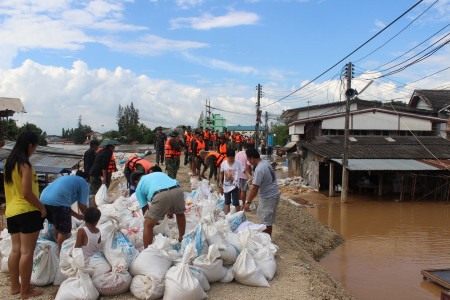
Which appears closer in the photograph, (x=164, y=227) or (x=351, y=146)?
(x=164, y=227)

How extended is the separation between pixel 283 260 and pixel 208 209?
4.11 feet

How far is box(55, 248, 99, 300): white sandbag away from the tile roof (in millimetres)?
13506

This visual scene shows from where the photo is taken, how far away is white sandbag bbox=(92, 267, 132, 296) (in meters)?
3.24

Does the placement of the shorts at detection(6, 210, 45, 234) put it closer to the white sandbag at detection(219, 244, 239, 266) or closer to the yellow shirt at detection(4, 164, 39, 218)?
the yellow shirt at detection(4, 164, 39, 218)

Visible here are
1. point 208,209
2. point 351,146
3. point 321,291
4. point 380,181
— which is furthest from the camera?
point 351,146

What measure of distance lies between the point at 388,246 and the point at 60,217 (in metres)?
7.71

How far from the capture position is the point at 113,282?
128 inches

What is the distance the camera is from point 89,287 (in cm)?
312

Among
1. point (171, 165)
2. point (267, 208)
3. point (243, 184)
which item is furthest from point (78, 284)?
point (171, 165)

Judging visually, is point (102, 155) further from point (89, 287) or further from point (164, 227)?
point (89, 287)

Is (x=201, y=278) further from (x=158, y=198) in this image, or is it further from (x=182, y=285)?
(x=158, y=198)

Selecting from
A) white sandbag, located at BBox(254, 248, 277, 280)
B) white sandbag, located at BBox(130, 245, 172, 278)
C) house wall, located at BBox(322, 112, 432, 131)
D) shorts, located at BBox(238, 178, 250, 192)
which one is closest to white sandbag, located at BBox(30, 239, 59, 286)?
white sandbag, located at BBox(130, 245, 172, 278)

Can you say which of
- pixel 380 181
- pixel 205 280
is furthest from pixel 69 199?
pixel 380 181

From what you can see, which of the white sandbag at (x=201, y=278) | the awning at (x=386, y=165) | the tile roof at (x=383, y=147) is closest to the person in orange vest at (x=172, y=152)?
the white sandbag at (x=201, y=278)
